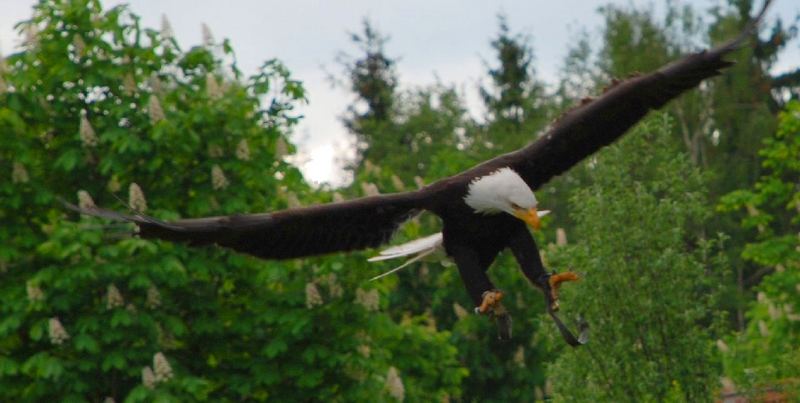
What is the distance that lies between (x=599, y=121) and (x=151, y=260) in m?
4.83

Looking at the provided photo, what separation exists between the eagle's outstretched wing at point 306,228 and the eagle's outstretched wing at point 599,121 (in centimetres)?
52

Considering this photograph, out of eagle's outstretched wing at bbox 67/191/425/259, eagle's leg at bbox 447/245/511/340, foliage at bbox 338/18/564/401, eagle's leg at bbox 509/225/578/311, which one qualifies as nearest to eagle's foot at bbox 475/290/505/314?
eagle's leg at bbox 447/245/511/340

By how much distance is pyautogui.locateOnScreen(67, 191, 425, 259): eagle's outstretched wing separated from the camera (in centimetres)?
799

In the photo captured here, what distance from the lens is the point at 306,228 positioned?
8.42m

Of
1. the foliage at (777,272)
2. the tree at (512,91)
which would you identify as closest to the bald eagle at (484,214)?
the foliage at (777,272)

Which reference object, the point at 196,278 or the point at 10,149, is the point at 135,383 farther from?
the point at 10,149

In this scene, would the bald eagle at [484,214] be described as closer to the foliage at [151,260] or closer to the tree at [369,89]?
the foliage at [151,260]

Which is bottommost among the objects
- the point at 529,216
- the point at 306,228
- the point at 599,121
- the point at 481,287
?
the point at 481,287

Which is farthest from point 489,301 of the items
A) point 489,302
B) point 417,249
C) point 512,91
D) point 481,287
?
point 512,91

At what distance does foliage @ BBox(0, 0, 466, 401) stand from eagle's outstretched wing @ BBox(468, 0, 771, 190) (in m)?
4.25

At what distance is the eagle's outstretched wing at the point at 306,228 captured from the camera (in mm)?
7989

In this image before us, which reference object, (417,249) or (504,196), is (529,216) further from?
(417,249)

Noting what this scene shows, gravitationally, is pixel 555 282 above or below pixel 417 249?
below

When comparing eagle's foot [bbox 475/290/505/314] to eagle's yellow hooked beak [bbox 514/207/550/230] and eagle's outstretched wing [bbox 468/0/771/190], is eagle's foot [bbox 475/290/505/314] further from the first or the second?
eagle's outstretched wing [bbox 468/0/771/190]
